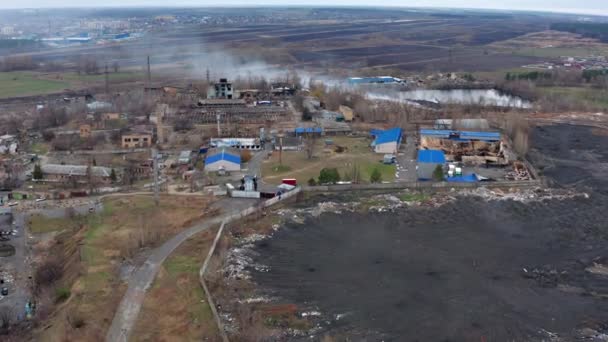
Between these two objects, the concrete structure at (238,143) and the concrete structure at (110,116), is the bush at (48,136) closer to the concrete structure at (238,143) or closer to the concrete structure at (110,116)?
the concrete structure at (110,116)

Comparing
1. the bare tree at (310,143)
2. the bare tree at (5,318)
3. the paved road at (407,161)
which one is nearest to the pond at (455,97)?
the paved road at (407,161)

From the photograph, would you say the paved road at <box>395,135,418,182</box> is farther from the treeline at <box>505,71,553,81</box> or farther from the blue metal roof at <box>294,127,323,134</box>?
the treeline at <box>505,71,553,81</box>

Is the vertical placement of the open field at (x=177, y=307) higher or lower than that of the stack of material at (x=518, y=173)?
lower

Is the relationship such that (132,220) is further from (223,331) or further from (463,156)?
(463,156)

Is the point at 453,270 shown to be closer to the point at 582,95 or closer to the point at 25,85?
the point at 582,95

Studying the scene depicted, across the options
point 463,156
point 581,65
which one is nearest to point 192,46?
point 581,65

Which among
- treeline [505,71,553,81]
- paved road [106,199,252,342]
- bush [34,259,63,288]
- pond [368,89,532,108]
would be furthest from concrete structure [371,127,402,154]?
treeline [505,71,553,81]
